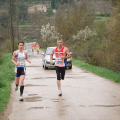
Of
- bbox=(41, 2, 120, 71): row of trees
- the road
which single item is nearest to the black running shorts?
the road

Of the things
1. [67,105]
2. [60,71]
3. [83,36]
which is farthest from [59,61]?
[83,36]

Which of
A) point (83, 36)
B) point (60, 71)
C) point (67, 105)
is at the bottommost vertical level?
point (67, 105)

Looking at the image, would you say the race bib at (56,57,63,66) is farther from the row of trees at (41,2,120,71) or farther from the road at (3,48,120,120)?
the row of trees at (41,2,120,71)

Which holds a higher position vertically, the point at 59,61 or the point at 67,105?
the point at 59,61

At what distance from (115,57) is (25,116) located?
9975mm

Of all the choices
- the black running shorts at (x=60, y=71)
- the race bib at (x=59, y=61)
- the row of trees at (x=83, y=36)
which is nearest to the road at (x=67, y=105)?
the black running shorts at (x=60, y=71)

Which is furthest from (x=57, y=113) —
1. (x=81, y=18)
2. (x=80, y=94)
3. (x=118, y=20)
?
(x=81, y=18)

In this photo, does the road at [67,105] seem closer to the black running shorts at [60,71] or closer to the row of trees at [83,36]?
the black running shorts at [60,71]

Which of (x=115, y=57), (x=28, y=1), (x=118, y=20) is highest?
(x=28, y=1)

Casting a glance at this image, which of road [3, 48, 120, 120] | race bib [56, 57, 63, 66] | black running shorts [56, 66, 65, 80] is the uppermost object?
race bib [56, 57, 63, 66]

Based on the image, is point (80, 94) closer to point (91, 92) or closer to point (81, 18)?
point (91, 92)

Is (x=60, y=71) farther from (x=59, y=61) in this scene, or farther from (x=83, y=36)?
(x=83, y=36)

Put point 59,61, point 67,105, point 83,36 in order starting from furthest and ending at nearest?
1. point 83,36
2. point 59,61
3. point 67,105

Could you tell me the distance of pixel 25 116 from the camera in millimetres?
6340
